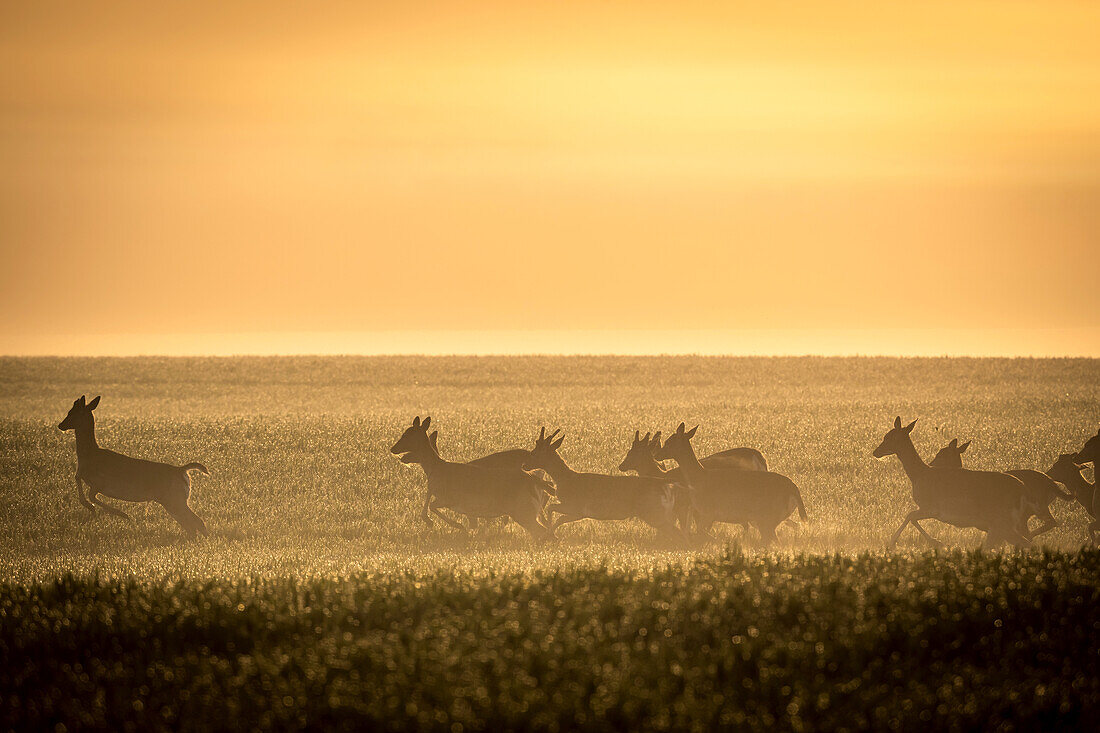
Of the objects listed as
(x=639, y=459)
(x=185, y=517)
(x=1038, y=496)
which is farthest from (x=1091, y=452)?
(x=185, y=517)

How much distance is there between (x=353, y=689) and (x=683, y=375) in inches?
2322

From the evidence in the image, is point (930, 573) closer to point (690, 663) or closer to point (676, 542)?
point (690, 663)

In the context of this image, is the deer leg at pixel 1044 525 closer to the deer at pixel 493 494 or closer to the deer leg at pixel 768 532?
the deer leg at pixel 768 532

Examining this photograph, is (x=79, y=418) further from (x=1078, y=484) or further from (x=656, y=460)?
(x=1078, y=484)

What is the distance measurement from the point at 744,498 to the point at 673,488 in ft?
3.87

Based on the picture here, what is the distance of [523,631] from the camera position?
28.0 feet

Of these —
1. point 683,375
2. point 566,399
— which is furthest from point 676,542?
point 683,375

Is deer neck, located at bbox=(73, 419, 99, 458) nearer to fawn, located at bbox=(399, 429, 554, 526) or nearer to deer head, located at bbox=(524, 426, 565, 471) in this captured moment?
fawn, located at bbox=(399, 429, 554, 526)

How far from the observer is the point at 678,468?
18.0 meters

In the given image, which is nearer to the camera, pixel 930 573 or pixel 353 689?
pixel 353 689

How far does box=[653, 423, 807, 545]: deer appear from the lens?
54.9 ft

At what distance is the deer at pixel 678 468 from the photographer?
17359 millimetres

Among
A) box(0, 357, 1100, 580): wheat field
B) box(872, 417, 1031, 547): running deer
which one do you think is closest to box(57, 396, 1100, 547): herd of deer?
box(872, 417, 1031, 547): running deer

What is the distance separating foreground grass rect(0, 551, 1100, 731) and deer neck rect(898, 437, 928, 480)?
18.4ft
